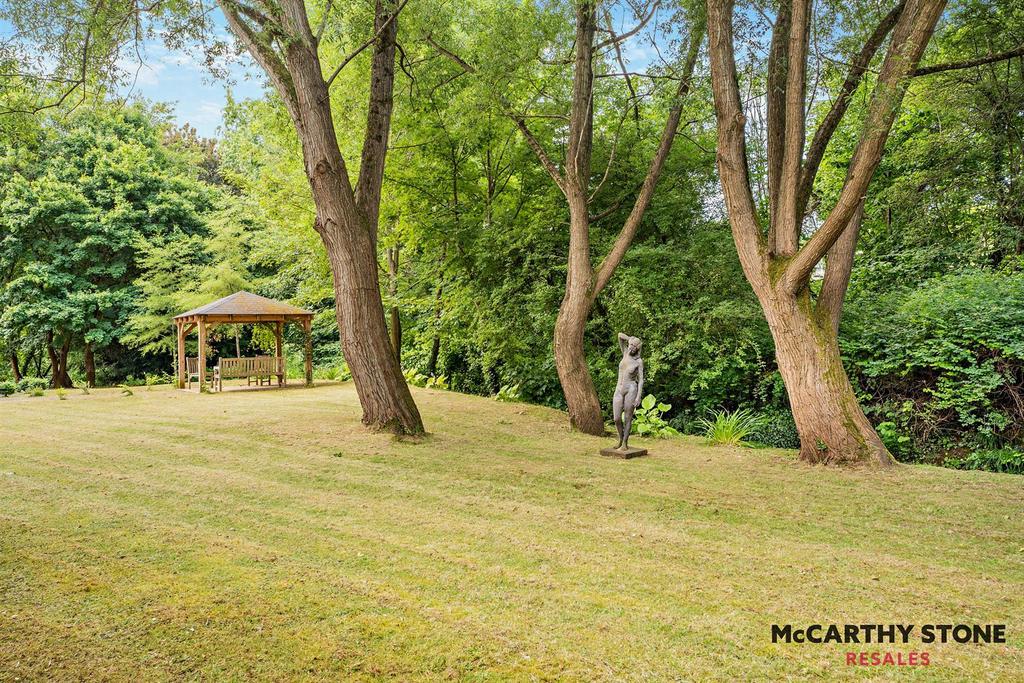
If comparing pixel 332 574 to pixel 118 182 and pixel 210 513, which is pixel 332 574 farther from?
pixel 118 182

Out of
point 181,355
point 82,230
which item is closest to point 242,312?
point 181,355

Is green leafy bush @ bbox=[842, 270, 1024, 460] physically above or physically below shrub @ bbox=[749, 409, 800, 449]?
above

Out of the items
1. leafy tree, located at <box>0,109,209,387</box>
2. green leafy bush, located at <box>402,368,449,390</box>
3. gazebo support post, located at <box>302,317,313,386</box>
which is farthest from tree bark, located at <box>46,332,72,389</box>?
green leafy bush, located at <box>402,368,449,390</box>

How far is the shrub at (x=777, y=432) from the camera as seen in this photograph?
31.9ft

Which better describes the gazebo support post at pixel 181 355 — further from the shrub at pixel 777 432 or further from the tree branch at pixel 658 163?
the shrub at pixel 777 432

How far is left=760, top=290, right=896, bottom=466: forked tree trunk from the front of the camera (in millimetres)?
7035

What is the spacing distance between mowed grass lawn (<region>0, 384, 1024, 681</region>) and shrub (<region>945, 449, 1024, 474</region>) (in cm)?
187

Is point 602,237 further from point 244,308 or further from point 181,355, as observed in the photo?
point 181,355

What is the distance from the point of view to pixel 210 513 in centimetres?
498

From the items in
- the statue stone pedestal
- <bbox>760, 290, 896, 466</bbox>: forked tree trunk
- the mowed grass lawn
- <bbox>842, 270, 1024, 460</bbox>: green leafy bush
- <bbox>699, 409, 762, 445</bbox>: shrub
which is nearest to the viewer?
the mowed grass lawn

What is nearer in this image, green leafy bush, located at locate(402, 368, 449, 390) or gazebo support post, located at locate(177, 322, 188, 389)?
green leafy bush, located at locate(402, 368, 449, 390)

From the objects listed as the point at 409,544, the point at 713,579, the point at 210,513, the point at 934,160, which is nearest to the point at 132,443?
the point at 210,513

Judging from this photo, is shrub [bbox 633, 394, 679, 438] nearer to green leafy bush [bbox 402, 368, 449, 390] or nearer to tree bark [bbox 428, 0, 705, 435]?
tree bark [bbox 428, 0, 705, 435]

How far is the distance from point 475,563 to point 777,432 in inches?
281
